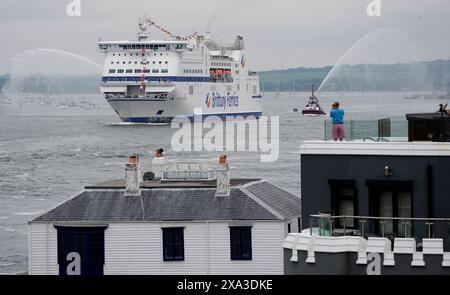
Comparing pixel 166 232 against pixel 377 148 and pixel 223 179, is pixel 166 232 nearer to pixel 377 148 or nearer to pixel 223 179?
pixel 223 179

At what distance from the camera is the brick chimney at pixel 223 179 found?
25.9m

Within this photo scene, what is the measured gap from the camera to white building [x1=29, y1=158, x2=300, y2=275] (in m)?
25.6

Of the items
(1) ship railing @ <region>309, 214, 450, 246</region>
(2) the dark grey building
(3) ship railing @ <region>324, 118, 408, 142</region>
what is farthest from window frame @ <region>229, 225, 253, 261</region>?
(1) ship railing @ <region>309, 214, 450, 246</region>

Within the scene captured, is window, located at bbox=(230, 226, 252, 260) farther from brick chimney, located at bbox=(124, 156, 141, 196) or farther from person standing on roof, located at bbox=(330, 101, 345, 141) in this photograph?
person standing on roof, located at bbox=(330, 101, 345, 141)

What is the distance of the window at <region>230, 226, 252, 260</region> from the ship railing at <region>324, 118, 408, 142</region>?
6583 millimetres

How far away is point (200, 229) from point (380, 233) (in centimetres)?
880

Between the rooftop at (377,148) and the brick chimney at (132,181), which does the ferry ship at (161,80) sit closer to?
the brick chimney at (132,181)

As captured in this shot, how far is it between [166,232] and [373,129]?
24.4 ft

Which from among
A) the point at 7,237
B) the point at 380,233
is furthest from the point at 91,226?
the point at 7,237

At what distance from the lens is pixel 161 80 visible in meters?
144

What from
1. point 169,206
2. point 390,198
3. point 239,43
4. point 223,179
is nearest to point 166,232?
point 169,206

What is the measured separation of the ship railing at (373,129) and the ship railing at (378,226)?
1906 millimetres

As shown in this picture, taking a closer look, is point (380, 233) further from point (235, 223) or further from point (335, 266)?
point (235, 223)

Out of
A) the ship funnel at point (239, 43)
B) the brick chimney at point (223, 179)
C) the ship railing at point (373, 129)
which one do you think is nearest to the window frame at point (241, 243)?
the brick chimney at point (223, 179)
